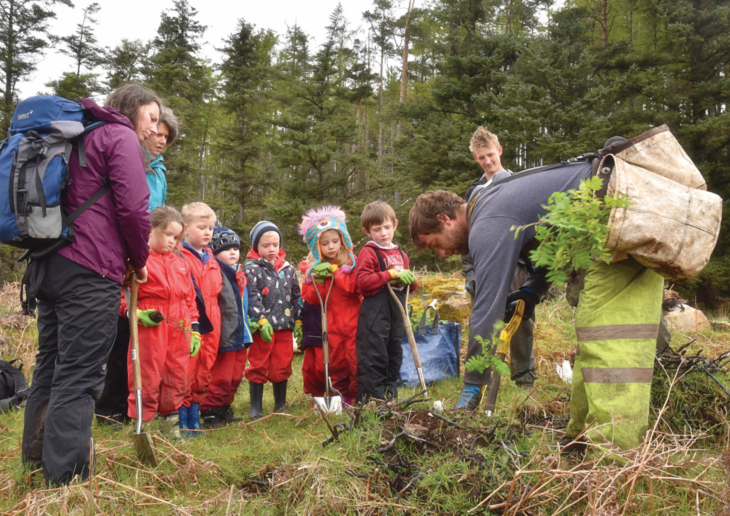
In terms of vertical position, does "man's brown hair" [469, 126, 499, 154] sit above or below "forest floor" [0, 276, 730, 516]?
above

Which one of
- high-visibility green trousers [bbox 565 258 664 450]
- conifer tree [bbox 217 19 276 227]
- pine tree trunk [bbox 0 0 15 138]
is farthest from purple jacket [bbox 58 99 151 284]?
pine tree trunk [bbox 0 0 15 138]

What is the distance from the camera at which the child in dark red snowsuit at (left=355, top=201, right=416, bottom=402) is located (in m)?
4.48

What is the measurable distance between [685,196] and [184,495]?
2799 mm

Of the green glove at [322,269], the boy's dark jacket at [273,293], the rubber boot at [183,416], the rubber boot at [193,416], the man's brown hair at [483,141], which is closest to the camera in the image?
the rubber boot at [183,416]

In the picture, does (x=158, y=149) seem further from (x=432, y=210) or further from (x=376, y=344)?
(x=376, y=344)

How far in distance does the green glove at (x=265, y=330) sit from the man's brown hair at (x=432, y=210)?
2.27 meters

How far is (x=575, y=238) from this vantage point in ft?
6.43

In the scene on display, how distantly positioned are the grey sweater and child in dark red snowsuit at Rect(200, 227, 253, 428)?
9.37 feet

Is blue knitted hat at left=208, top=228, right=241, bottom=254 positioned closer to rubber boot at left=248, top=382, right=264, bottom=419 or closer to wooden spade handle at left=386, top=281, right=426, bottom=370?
rubber boot at left=248, top=382, right=264, bottom=419

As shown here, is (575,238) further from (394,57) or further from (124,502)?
(394,57)

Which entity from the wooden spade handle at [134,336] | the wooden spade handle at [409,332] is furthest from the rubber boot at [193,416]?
the wooden spade handle at [409,332]

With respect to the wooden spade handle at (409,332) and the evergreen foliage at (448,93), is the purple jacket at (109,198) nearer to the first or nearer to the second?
the wooden spade handle at (409,332)

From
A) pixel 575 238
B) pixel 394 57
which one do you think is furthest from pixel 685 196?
pixel 394 57

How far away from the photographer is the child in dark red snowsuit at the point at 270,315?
4.90 m
